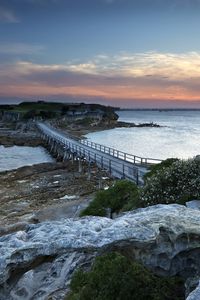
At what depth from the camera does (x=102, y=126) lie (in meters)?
152

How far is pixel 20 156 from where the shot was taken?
63.5 m

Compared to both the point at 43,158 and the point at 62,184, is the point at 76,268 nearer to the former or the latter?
the point at 62,184

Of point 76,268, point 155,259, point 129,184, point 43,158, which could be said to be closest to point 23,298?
point 76,268

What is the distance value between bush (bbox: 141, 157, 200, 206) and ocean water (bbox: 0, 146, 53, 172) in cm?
3737

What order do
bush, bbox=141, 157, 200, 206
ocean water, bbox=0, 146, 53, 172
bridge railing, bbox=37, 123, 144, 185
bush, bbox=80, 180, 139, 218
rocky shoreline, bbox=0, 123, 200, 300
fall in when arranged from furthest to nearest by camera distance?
ocean water, bbox=0, 146, 53, 172 → bridge railing, bbox=37, 123, 144, 185 → bush, bbox=80, 180, 139, 218 → bush, bbox=141, 157, 200, 206 → rocky shoreline, bbox=0, 123, 200, 300

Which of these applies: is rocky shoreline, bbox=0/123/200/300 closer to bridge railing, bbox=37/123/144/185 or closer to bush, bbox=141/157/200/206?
bush, bbox=141/157/200/206

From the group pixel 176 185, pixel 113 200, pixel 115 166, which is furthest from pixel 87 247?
pixel 115 166

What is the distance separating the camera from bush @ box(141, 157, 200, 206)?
13.1 meters

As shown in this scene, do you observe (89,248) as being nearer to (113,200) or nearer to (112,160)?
(113,200)

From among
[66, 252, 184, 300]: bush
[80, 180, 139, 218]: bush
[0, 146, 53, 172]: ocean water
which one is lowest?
[0, 146, 53, 172]: ocean water

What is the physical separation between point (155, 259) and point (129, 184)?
8.57m

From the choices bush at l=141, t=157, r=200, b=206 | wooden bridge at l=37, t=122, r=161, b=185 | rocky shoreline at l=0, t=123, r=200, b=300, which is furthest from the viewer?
wooden bridge at l=37, t=122, r=161, b=185

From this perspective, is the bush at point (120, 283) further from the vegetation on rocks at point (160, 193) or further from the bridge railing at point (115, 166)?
the bridge railing at point (115, 166)

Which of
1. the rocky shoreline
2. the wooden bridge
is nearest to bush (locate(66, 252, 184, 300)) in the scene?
the rocky shoreline
